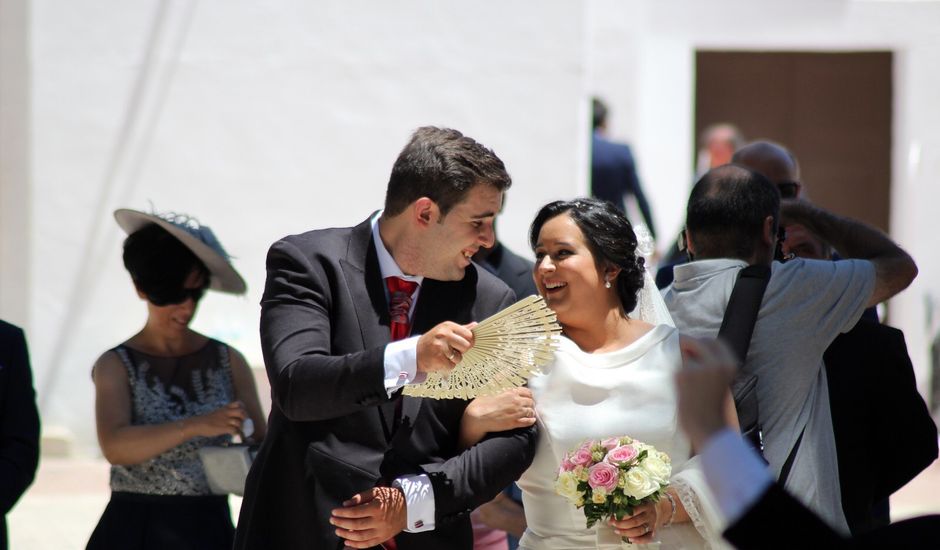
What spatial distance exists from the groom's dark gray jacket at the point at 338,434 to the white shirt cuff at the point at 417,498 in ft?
0.06

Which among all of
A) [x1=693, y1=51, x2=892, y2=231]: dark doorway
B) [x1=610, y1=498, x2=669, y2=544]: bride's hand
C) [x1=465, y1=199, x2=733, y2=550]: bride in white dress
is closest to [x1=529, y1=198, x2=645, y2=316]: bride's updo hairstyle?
[x1=465, y1=199, x2=733, y2=550]: bride in white dress

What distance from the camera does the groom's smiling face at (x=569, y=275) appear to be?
3861 millimetres

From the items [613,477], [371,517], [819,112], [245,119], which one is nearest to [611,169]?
[245,119]

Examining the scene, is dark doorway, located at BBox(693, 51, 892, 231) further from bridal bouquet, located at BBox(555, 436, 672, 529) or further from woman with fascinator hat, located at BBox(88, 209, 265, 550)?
bridal bouquet, located at BBox(555, 436, 672, 529)

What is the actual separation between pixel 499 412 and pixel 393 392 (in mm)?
Result: 430

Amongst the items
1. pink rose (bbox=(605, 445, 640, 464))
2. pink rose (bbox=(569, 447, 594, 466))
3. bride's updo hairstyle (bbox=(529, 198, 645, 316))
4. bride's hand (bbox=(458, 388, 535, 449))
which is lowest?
pink rose (bbox=(569, 447, 594, 466))

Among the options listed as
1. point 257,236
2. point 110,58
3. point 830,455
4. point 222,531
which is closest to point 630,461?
point 830,455

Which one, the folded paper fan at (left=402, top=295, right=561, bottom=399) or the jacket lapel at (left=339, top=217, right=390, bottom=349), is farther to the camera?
the jacket lapel at (left=339, top=217, right=390, bottom=349)

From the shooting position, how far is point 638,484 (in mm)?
3449

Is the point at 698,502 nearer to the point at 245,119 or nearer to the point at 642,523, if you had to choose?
the point at 642,523

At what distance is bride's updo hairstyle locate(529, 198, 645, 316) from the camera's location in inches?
153

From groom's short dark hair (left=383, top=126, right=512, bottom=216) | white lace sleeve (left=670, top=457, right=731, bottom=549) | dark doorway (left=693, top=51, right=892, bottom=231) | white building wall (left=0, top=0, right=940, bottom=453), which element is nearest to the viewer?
groom's short dark hair (left=383, top=126, right=512, bottom=216)

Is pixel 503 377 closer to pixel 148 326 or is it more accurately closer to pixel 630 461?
pixel 630 461

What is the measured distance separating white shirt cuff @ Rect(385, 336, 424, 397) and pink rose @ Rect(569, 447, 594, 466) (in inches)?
25.6
